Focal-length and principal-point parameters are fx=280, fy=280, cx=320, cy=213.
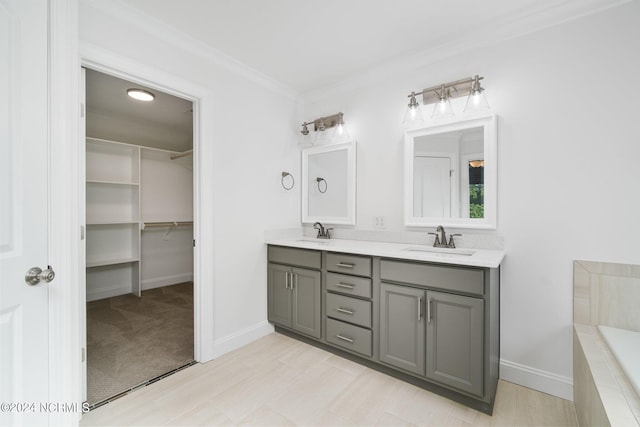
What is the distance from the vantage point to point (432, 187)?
2.39 meters

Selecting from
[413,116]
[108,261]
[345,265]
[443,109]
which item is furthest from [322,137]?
[108,261]

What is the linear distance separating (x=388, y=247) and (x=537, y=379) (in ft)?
4.26

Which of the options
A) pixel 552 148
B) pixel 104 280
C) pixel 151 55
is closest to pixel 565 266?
pixel 552 148

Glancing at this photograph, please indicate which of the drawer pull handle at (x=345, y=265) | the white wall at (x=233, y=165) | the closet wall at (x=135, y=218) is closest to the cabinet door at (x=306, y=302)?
the drawer pull handle at (x=345, y=265)

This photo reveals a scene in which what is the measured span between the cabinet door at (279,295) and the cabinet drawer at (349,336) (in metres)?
0.49

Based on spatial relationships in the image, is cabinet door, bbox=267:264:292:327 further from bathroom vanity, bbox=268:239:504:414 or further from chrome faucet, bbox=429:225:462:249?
chrome faucet, bbox=429:225:462:249

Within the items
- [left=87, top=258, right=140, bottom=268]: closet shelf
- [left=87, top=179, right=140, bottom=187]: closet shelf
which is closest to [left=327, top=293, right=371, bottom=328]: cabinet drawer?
[left=87, top=258, right=140, bottom=268]: closet shelf

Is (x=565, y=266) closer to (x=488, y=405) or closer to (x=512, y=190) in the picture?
(x=512, y=190)

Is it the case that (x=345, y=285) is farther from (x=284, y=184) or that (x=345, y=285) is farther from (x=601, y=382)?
(x=601, y=382)

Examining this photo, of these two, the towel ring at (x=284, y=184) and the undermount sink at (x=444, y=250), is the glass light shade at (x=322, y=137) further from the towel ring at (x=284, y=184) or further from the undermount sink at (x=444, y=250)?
the undermount sink at (x=444, y=250)

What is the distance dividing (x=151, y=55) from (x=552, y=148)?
9.25 feet

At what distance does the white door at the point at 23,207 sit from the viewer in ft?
3.76

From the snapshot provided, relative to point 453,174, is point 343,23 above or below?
above

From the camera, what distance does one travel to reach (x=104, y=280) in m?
3.86
